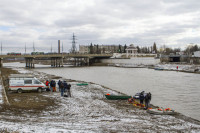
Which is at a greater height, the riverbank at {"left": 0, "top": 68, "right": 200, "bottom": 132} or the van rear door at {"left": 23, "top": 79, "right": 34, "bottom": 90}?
the van rear door at {"left": 23, "top": 79, "right": 34, "bottom": 90}

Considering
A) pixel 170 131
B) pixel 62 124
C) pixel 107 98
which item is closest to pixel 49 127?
pixel 62 124

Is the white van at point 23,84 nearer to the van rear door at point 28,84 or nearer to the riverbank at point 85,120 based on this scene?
the van rear door at point 28,84

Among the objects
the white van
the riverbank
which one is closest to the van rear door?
the white van

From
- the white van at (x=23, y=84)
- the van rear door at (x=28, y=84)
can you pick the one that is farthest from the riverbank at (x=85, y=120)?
the van rear door at (x=28, y=84)

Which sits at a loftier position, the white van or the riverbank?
the white van

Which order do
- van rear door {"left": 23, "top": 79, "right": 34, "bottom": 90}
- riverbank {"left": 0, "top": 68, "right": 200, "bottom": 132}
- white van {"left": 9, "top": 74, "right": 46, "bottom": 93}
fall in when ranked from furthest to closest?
van rear door {"left": 23, "top": 79, "right": 34, "bottom": 90}
white van {"left": 9, "top": 74, "right": 46, "bottom": 93}
riverbank {"left": 0, "top": 68, "right": 200, "bottom": 132}

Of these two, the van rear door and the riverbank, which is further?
the van rear door

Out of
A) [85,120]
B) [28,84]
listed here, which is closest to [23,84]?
[28,84]

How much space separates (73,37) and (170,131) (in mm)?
164131

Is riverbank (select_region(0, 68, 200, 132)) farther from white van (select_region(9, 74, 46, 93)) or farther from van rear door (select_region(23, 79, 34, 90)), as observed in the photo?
van rear door (select_region(23, 79, 34, 90))

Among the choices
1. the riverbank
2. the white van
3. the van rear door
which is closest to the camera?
the riverbank

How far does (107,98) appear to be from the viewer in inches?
1162

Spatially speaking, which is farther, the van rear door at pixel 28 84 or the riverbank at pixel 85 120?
the van rear door at pixel 28 84

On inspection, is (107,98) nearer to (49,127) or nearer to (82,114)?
(82,114)
